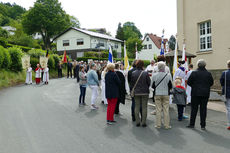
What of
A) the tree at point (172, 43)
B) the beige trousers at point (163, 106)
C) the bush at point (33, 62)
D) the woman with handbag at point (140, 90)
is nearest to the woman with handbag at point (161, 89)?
the beige trousers at point (163, 106)

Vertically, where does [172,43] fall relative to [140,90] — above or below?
above

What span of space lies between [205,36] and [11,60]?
15.8 m

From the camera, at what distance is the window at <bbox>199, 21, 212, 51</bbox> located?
17156 mm

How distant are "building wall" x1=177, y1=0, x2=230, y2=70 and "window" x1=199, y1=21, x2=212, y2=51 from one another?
0.95 feet

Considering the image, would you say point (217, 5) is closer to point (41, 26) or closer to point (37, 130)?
point (37, 130)

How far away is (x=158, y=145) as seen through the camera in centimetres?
527

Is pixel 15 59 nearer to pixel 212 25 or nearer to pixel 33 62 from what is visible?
pixel 33 62

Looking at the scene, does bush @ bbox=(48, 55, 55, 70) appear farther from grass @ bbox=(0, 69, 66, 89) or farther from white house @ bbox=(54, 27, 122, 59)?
white house @ bbox=(54, 27, 122, 59)

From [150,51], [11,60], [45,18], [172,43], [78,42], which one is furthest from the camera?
[172,43]

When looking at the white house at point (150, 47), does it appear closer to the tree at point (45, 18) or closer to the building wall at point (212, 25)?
the tree at point (45, 18)

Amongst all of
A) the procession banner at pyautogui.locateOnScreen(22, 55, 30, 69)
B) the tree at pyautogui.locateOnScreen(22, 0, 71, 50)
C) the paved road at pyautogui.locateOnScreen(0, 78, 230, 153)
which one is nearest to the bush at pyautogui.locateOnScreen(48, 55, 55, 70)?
the procession banner at pyautogui.locateOnScreen(22, 55, 30, 69)

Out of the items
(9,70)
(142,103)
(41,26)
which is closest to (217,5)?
(142,103)

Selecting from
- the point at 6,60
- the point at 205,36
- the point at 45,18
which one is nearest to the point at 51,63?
the point at 6,60

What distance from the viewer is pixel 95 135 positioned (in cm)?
606
